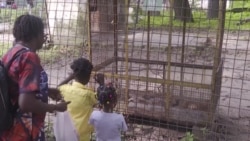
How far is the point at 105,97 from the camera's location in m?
3.19

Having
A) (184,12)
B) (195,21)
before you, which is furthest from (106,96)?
(195,21)

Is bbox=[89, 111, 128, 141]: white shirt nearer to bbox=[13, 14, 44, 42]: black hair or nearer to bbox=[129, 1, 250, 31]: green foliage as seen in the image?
bbox=[13, 14, 44, 42]: black hair

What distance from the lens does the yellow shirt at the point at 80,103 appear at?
11.0 feet

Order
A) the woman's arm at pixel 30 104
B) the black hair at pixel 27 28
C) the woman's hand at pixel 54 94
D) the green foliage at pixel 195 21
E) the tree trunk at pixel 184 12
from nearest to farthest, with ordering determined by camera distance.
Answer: the woman's arm at pixel 30 104 → the black hair at pixel 27 28 → the woman's hand at pixel 54 94 → the tree trunk at pixel 184 12 → the green foliage at pixel 195 21

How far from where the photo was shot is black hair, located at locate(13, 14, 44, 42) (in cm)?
256

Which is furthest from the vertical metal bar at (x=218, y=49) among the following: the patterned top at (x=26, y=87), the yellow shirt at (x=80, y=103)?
the patterned top at (x=26, y=87)

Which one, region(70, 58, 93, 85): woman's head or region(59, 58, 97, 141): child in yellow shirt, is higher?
region(70, 58, 93, 85): woman's head

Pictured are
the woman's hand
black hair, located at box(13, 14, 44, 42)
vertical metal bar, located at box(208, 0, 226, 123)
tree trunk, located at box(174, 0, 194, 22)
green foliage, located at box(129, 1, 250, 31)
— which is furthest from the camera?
green foliage, located at box(129, 1, 250, 31)

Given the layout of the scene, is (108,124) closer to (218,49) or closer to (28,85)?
(28,85)

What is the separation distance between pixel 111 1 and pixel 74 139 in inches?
93.6

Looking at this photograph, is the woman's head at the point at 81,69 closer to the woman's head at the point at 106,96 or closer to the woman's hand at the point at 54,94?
the woman's head at the point at 106,96

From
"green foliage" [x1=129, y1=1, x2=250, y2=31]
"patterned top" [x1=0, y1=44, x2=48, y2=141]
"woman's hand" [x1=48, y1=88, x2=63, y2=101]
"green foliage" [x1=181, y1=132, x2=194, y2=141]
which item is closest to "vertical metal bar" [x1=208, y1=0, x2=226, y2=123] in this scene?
Result: "green foliage" [x1=129, y1=1, x2=250, y2=31]

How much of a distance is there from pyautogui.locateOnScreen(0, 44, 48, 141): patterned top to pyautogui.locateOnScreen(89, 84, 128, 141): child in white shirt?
0.66 m

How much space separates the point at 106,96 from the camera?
10.4ft
